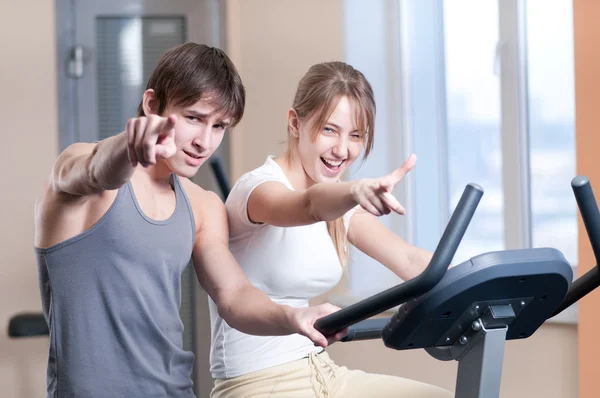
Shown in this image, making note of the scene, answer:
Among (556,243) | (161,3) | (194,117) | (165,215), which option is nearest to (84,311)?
(165,215)

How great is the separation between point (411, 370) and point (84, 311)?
2.03 meters

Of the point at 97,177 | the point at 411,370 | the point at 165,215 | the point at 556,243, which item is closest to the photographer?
the point at 97,177

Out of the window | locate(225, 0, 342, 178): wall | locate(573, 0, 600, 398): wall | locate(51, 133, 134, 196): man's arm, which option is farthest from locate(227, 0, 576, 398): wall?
locate(51, 133, 134, 196): man's arm

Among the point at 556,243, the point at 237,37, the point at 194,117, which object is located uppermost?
the point at 237,37

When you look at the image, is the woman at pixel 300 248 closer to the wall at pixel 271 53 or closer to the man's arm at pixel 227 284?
the man's arm at pixel 227 284

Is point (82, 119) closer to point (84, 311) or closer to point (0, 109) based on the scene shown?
point (0, 109)

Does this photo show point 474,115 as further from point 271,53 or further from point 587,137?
point 271,53

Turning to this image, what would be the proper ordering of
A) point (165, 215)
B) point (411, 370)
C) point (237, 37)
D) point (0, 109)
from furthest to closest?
1. point (237, 37)
2. point (0, 109)
3. point (411, 370)
4. point (165, 215)

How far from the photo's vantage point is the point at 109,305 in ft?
5.69

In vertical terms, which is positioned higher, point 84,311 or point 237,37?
point 237,37

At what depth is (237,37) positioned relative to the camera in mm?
4062

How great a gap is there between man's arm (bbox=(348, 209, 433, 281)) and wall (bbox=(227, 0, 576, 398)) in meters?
1.26

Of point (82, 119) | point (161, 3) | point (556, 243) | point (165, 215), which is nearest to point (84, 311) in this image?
point (165, 215)

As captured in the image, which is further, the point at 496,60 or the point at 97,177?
the point at 496,60
